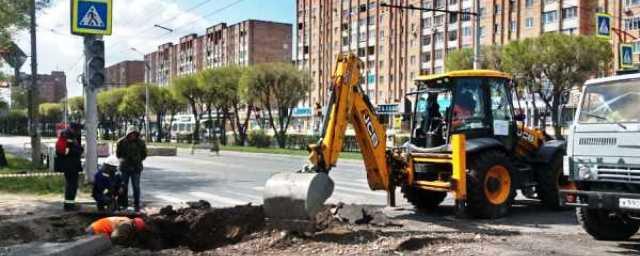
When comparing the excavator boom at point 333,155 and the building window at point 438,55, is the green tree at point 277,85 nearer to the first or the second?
the building window at point 438,55

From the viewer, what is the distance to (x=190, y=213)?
34.2 ft

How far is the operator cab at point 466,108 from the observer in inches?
476

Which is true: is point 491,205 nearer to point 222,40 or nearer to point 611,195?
point 611,195

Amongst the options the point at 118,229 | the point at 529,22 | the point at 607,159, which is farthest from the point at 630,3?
the point at 118,229

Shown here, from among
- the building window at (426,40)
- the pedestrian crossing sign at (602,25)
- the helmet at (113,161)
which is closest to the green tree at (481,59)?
the building window at (426,40)

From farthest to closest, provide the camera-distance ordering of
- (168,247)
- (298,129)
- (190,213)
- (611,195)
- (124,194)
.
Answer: (298,129), (124,194), (190,213), (168,247), (611,195)

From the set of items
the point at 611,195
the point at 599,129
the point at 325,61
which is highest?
the point at 325,61

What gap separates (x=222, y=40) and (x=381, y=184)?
390 ft

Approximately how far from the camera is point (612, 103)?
890 centimetres

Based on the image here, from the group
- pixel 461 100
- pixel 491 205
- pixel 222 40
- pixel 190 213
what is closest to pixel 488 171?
pixel 491 205

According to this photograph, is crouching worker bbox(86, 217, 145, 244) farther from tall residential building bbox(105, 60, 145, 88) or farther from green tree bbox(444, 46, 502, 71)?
tall residential building bbox(105, 60, 145, 88)

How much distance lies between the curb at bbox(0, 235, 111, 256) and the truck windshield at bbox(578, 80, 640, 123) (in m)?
6.40

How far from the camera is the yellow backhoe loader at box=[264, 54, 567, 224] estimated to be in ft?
36.2

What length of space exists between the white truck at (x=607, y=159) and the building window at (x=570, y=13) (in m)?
60.0
